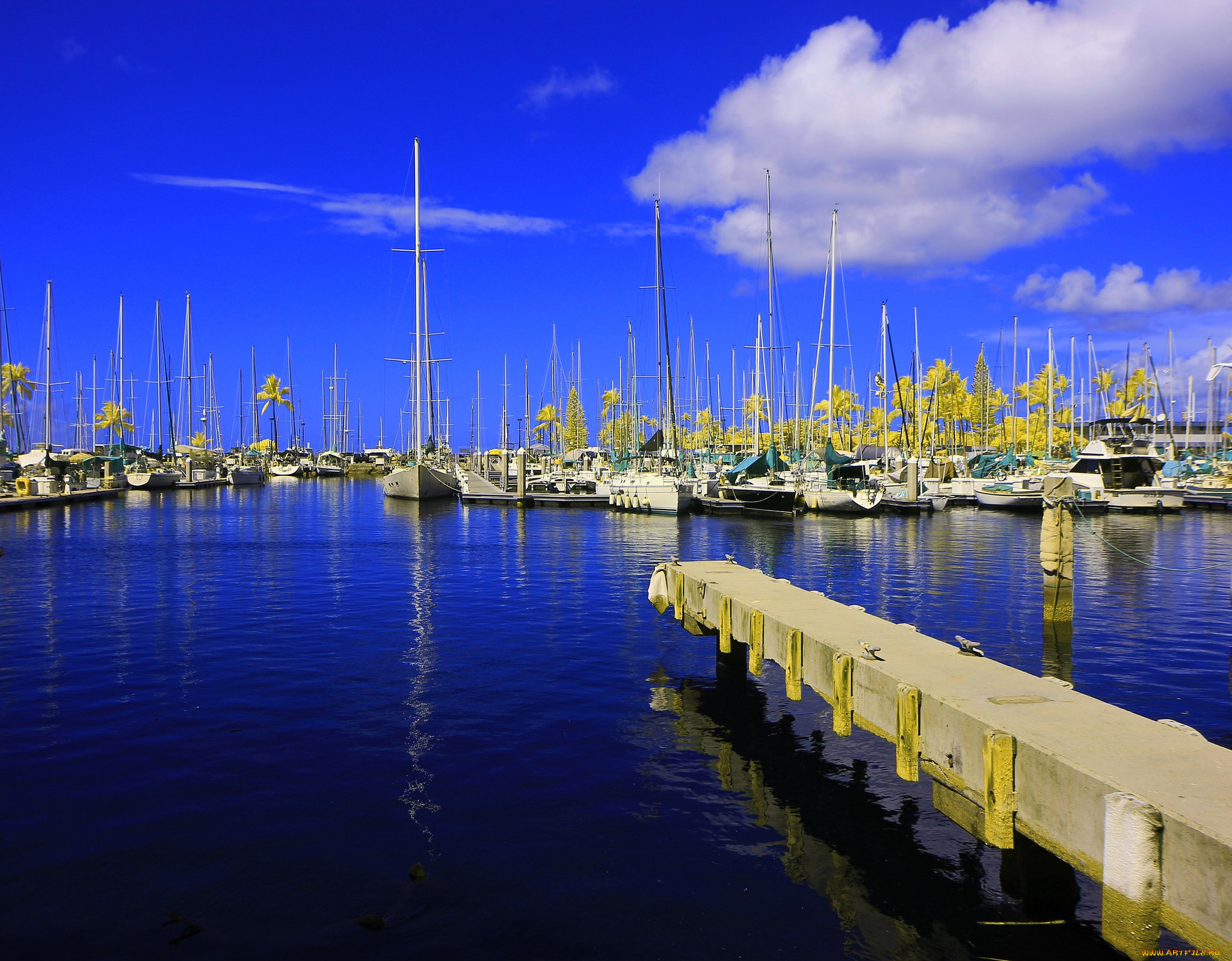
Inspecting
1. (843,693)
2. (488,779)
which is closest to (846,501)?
(843,693)

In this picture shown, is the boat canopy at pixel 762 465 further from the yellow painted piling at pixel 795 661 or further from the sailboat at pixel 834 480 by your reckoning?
the yellow painted piling at pixel 795 661

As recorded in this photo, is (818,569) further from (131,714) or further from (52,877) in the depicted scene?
(52,877)

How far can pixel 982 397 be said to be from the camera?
4941 inches

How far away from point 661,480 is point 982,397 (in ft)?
266

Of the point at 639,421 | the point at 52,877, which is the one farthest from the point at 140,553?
the point at 639,421

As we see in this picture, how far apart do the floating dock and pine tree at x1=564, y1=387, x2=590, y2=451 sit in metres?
77.9

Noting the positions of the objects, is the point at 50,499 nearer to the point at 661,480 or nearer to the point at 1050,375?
the point at 661,480

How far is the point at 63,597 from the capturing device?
87.4 feet

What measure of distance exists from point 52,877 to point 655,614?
16798 mm

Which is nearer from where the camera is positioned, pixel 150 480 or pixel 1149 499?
pixel 1149 499

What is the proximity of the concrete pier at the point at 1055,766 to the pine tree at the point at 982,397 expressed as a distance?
4749 inches

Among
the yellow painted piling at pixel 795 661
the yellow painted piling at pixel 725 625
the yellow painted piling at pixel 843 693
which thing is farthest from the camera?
the yellow painted piling at pixel 725 625

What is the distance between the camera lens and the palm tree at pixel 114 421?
127 metres

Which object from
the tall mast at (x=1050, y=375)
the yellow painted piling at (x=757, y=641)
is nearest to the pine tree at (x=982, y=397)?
the tall mast at (x=1050, y=375)
